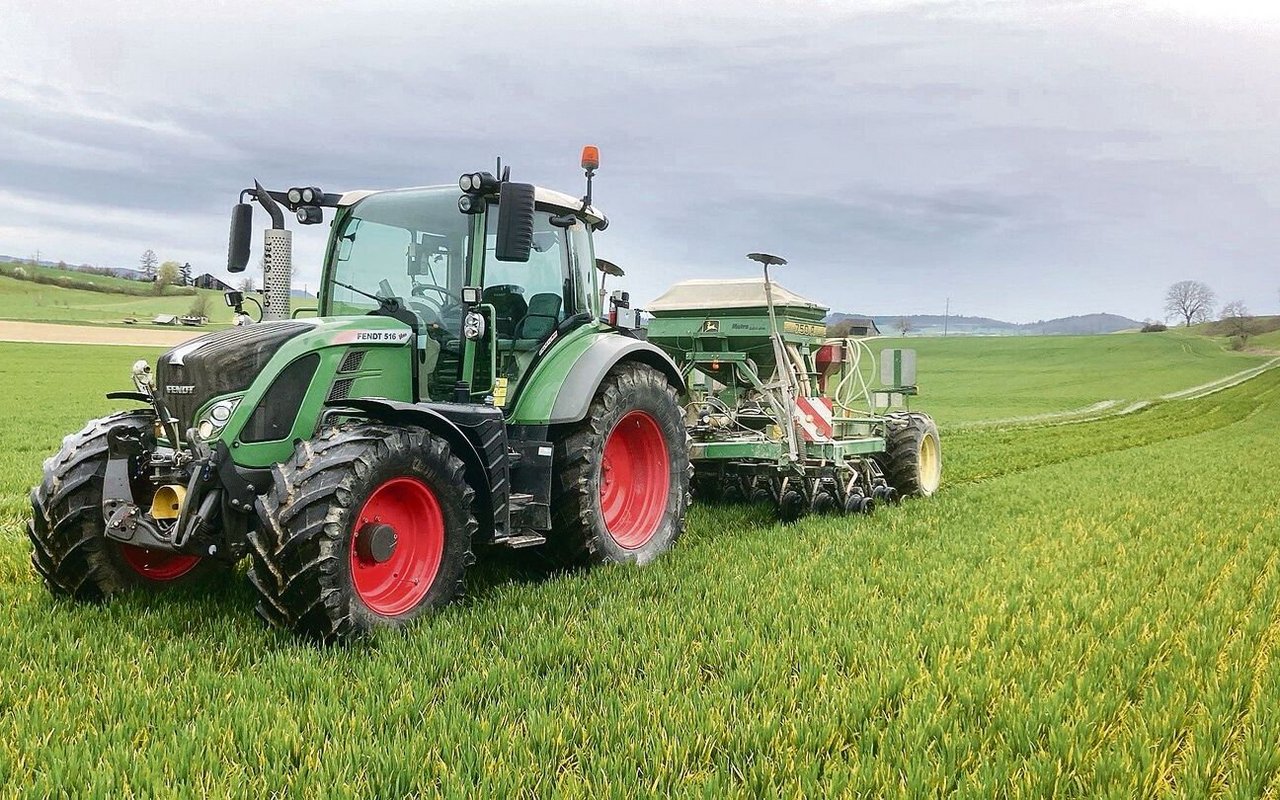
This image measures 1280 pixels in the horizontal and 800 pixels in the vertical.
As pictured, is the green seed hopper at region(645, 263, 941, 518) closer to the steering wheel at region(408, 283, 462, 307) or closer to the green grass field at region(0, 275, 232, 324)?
the steering wheel at region(408, 283, 462, 307)

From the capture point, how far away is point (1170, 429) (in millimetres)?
22891

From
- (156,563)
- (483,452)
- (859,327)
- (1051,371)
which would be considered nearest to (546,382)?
(483,452)

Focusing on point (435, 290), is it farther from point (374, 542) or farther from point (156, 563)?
point (156, 563)

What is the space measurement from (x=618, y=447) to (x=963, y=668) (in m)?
3.26

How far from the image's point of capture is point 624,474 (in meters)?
6.79

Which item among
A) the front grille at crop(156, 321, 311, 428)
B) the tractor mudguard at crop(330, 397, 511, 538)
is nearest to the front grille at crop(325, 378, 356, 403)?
the tractor mudguard at crop(330, 397, 511, 538)

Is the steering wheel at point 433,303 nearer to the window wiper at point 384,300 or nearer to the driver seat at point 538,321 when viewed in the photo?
the window wiper at point 384,300

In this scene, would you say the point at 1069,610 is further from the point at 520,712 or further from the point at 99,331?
the point at 99,331

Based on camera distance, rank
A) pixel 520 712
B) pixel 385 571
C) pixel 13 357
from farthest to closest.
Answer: pixel 13 357 → pixel 385 571 → pixel 520 712

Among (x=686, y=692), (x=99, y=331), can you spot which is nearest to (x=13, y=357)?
(x=99, y=331)

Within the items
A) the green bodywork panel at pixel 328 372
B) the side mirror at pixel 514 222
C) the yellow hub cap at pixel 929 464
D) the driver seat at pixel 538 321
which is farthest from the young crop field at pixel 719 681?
the yellow hub cap at pixel 929 464

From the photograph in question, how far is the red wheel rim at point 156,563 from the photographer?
5.05 m

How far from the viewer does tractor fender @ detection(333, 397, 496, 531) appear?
4762 mm

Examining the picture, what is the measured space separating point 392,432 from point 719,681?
2028mm
